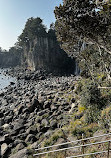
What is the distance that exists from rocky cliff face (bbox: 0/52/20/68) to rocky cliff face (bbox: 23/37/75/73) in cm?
4484

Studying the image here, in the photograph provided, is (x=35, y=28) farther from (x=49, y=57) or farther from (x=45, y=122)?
(x=45, y=122)

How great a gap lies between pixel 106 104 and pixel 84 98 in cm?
215

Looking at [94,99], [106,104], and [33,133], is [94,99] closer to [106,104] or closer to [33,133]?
[106,104]

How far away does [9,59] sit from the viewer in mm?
109188

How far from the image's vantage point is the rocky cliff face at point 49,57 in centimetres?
6227

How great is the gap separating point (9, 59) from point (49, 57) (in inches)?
2356

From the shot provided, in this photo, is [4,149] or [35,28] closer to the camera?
[4,149]

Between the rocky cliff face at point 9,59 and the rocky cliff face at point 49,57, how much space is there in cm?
4484

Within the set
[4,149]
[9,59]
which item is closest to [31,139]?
[4,149]

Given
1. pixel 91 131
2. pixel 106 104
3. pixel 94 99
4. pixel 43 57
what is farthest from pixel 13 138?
pixel 43 57

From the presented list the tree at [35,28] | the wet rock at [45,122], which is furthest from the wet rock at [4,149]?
the tree at [35,28]

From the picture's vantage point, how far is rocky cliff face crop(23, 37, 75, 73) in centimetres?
6227

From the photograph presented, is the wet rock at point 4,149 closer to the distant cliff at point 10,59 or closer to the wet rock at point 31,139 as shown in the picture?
the wet rock at point 31,139

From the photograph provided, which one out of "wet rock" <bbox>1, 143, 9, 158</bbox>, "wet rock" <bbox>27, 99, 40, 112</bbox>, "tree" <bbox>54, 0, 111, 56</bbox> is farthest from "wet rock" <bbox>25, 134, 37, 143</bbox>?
"tree" <bbox>54, 0, 111, 56</bbox>
